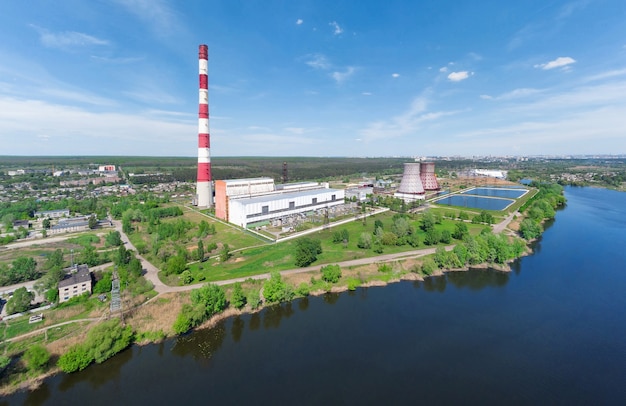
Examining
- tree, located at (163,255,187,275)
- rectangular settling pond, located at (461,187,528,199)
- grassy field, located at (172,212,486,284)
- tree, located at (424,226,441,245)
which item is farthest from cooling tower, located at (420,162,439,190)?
tree, located at (163,255,187,275)

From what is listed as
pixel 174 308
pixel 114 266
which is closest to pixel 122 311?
pixel 174 308

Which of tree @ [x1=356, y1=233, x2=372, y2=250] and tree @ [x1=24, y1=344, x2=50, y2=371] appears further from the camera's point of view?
tree @ [x1=356, y1=233, x2=372, y2=250]

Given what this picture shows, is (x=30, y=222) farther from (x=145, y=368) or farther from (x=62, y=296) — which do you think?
(x=145, y=368)

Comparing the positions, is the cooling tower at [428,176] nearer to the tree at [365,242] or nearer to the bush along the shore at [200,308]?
the tree at [365,242]

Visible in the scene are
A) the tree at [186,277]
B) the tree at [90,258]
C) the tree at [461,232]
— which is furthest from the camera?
the tree at [461,232]

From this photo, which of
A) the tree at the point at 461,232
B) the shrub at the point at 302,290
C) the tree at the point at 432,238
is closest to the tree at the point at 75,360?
the shrub at the point at 302,290

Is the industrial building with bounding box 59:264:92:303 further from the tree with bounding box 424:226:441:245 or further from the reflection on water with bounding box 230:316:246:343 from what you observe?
the tree with bounding box 424:226:441:245
